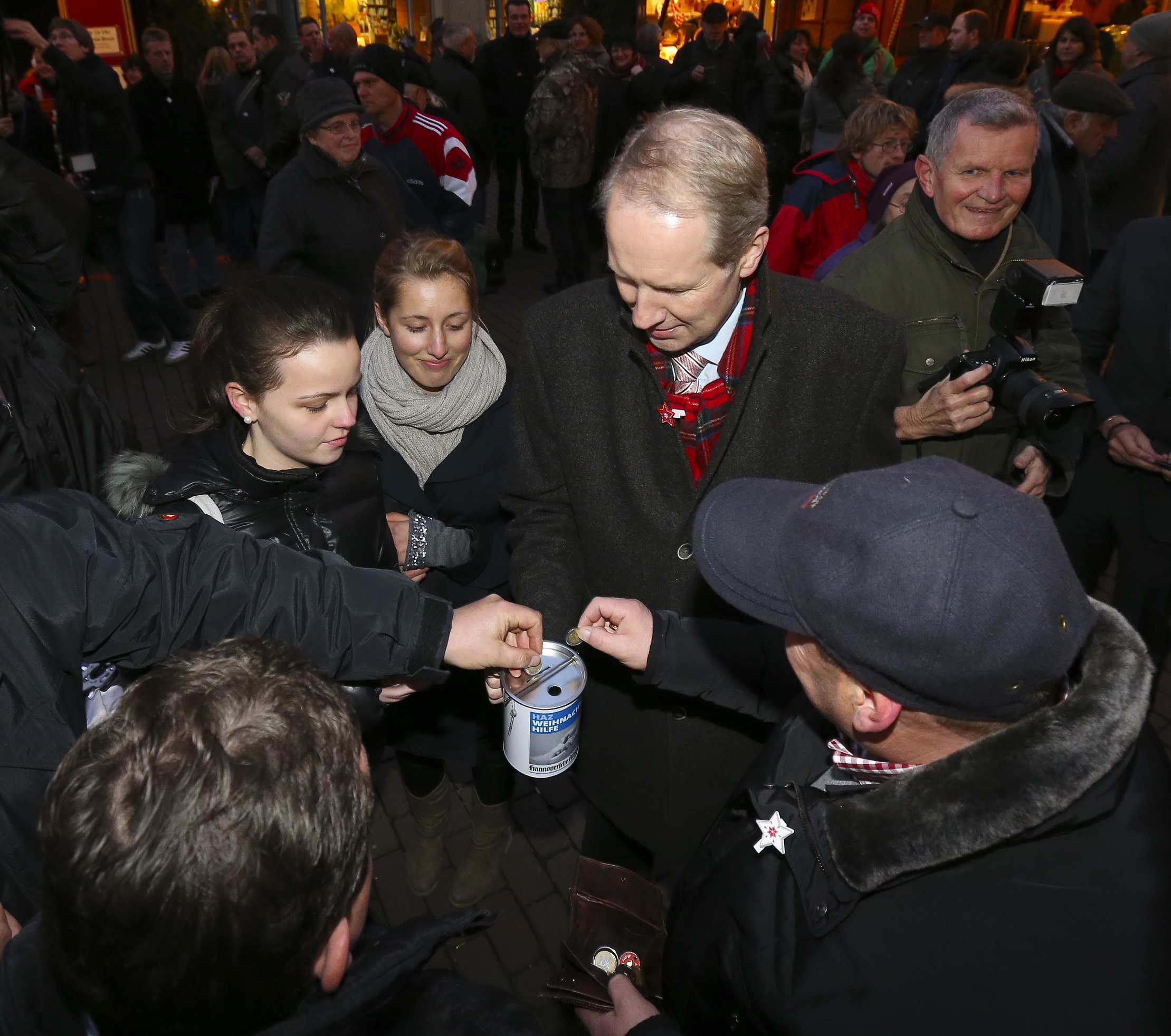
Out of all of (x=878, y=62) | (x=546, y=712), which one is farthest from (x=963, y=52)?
(x=546, y=712)

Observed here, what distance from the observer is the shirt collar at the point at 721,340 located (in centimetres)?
215

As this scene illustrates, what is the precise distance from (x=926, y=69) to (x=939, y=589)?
30.1ft

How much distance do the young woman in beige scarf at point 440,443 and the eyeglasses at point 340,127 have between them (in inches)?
82.6

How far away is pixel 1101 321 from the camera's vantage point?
3.26 meters

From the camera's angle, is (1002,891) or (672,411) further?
(672,411)

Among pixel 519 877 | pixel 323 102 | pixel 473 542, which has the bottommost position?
pixel 519 877

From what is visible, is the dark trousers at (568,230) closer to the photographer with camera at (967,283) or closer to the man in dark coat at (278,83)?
the man in dark coat at (278,83)

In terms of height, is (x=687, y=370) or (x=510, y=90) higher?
(x=687, y=370)

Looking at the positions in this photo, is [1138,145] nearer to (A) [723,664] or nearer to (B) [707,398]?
(B) [707,398]

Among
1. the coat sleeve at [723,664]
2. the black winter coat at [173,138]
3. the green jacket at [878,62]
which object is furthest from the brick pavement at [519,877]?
the green jacket at [878,62]

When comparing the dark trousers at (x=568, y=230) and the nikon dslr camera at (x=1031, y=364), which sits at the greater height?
the nikon dslr camera at (x=1031, y=364)

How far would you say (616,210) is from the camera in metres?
1.96

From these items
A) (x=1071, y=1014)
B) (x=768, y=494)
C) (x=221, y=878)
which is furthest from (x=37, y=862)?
(x=1071, y=1014)

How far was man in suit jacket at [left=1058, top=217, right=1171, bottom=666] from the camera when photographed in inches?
121
